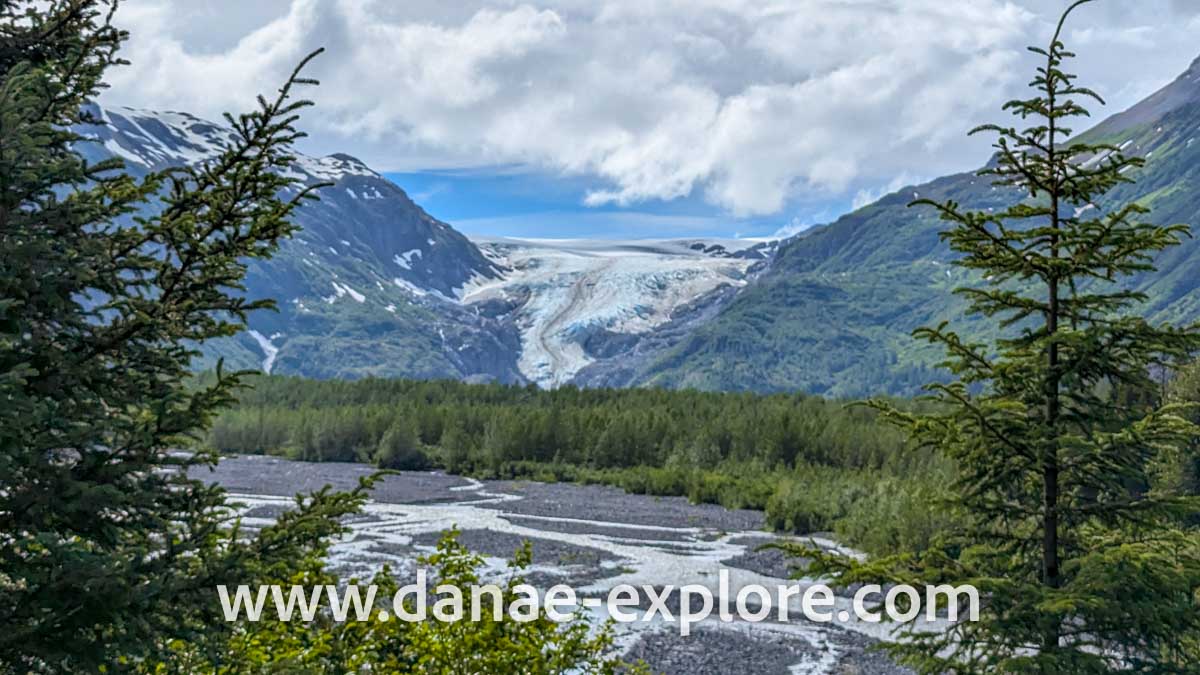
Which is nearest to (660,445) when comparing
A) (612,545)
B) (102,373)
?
(612,545)

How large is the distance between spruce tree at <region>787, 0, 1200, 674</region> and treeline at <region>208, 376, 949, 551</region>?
30.4 meters

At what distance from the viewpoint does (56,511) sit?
14.4 ft

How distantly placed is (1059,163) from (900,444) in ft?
171

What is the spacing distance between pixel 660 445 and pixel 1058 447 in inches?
2374

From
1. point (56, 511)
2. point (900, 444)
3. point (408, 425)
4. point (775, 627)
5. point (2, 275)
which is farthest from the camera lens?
point (408, 425)

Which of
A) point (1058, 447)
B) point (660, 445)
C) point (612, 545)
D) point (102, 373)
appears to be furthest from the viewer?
point (660, 445)

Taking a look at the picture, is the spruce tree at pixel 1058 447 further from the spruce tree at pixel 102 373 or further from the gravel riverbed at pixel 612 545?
the spruce tree at pixel 102 373

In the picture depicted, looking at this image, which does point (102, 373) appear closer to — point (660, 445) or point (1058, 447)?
point (1058, 447)

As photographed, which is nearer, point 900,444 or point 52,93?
point 52,93

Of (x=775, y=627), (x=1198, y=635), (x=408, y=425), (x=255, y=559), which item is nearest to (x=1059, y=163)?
(x=1198, y=635)

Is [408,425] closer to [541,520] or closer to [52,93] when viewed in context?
[541,520]

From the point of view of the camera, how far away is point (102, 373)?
4.68m

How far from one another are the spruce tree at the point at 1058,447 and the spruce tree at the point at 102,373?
3724mm

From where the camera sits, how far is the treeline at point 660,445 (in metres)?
46.1
